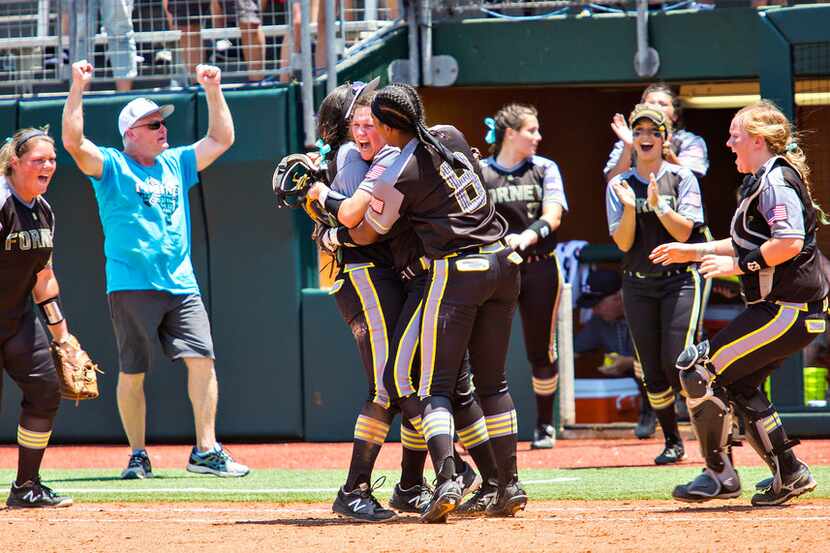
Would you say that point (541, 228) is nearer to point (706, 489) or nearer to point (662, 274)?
point (662, 274)

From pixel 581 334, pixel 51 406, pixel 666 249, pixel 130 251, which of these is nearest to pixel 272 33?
pixel 130 251

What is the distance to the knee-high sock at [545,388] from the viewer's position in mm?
9531

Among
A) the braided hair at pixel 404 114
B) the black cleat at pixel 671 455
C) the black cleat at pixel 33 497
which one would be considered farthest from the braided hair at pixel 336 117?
the black cleat at pixel 671 455

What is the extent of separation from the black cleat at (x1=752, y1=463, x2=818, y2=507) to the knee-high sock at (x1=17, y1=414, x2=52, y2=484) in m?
3.75

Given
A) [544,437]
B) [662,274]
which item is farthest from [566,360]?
[662,274]

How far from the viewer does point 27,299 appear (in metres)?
7.41

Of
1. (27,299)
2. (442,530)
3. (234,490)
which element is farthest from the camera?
(234,490)

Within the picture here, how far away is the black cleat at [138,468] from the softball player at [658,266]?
3183 millimetres

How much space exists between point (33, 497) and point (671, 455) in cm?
387

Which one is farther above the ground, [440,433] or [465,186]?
[465,186]

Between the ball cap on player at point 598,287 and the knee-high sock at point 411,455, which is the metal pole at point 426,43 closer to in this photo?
the ball cap on player at point 598,287

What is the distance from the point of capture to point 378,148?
255 inches

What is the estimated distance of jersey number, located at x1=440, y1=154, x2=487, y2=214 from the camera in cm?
621

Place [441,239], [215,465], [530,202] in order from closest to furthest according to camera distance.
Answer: [441,239], [215,465], [530,202]
